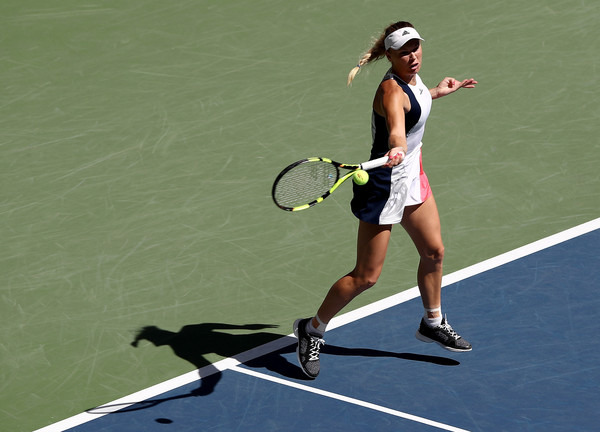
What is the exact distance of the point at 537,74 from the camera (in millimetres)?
12820

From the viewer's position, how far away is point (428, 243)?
7.97 m

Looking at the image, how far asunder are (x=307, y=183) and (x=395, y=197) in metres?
0.62

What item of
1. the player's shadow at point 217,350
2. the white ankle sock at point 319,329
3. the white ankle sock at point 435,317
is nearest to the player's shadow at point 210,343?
the player's shadow at point 217,350

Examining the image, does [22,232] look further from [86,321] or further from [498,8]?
[498,8]

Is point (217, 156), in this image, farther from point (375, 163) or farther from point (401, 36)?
point (375, 163)

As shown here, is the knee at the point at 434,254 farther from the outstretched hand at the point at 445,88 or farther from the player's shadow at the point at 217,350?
the outstretched hand at the point at 445,88

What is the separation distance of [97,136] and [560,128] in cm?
460

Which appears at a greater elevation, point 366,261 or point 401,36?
point 401,36

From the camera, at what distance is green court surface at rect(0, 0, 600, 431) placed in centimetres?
885

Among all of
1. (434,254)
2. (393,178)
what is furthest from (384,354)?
(393,178)

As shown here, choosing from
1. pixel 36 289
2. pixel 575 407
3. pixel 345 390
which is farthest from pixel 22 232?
pixel 575 407

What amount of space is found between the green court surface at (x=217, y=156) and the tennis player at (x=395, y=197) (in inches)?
31.4

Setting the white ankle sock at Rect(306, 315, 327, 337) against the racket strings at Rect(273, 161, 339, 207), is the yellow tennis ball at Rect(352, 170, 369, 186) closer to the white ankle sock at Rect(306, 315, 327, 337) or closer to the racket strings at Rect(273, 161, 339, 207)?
the racket strings at Rect(273, 161, 339, 207)

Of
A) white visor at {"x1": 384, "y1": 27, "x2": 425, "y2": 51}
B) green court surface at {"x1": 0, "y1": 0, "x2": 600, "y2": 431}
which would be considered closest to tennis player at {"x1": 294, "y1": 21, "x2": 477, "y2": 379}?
white visor at {"x1": 384, "y1": 27, "x2": 425, "y2": 51}
